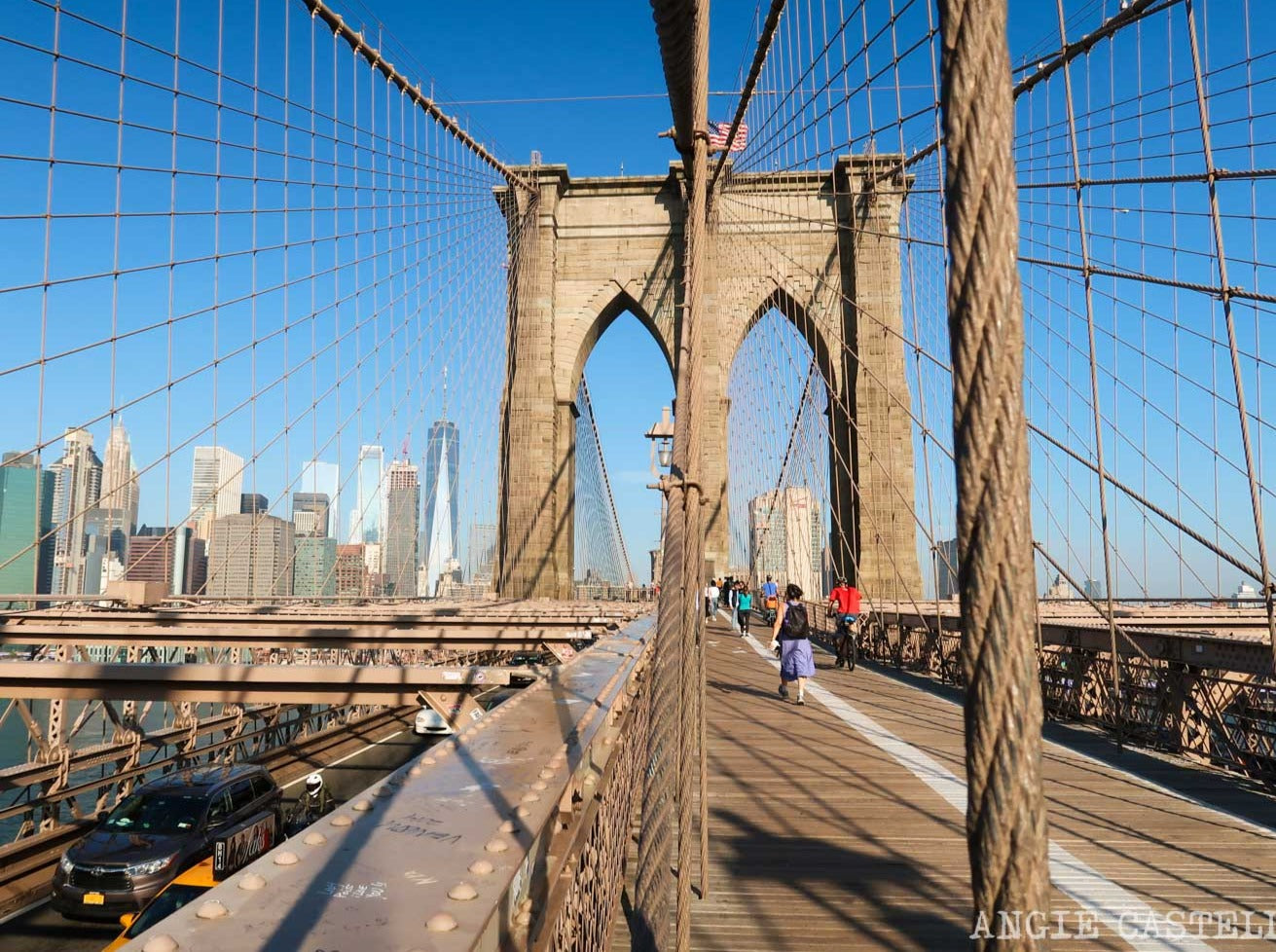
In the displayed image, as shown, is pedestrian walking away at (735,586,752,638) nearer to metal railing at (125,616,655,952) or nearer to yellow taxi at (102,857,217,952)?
yellow taxi at (102,857,217,952)

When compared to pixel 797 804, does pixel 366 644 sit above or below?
above

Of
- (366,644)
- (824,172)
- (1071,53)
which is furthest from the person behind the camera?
(824,172)

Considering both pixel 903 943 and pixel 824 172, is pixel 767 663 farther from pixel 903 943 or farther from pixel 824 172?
pixel 824 172

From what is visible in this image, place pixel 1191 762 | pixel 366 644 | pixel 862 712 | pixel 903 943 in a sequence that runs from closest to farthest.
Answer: pixel 903 943 < pixel 1191 762 < pixel 366 644 < pixel 862 712

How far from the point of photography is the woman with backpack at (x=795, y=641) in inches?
266

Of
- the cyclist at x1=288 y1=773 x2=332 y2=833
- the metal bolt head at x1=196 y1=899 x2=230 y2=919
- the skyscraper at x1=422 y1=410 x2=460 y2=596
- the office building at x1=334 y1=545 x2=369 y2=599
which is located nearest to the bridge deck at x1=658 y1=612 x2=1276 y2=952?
the metal bolt head at x1=196 y1=899 x2=230 y2=919

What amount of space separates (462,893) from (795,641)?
630 centimetres

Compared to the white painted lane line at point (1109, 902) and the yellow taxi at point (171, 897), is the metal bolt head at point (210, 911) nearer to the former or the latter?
the white painted lane line at point (1109, 902)

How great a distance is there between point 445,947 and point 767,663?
32.6ft

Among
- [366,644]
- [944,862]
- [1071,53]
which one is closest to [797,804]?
[944,862]

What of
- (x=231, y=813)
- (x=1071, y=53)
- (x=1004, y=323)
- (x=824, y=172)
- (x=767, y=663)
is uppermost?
(x=824, y=172)

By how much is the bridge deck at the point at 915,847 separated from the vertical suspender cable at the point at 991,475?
2.09 meters

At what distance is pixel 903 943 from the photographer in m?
2.45

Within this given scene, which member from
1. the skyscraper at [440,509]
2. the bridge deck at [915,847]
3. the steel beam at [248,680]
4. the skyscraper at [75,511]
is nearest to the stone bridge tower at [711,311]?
the skyscraper at [440,509]
